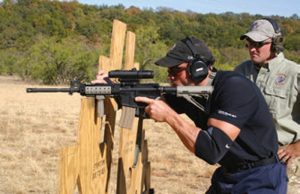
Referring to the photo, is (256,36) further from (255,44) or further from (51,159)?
(51,159)

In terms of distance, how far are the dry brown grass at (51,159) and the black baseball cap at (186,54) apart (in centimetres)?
382

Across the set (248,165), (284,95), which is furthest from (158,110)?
(284,95)

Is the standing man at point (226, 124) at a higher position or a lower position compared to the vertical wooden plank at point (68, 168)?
higher

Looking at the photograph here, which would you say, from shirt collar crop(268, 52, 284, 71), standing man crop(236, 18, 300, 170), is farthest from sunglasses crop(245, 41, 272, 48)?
shirt collar crop(268, 52, 284, 71)

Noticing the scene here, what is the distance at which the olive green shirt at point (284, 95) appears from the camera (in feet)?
12.5

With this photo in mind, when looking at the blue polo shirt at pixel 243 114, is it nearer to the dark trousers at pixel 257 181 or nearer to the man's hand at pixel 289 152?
the dark trousers at pixel 257 181

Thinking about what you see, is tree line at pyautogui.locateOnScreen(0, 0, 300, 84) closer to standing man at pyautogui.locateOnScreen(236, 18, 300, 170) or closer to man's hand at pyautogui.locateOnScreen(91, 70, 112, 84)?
standing man at pyautogui.locateOnScreen(236, 18, 300, 170)

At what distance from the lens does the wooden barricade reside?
10.8 ft

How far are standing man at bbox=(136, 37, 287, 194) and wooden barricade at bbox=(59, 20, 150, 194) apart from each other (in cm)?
45

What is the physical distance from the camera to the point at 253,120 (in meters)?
2.92

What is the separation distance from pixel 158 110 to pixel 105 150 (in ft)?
3.19

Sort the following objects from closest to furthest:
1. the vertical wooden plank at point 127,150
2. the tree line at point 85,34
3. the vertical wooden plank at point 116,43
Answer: the vertical wooden plank at point 116,43
the vertical wooden plank at point 127,150
the tree line at point 85,34

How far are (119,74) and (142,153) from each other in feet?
5.23

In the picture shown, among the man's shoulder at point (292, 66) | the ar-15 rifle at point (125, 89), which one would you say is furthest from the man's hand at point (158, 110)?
the man's shoulder at point (292, 66)
